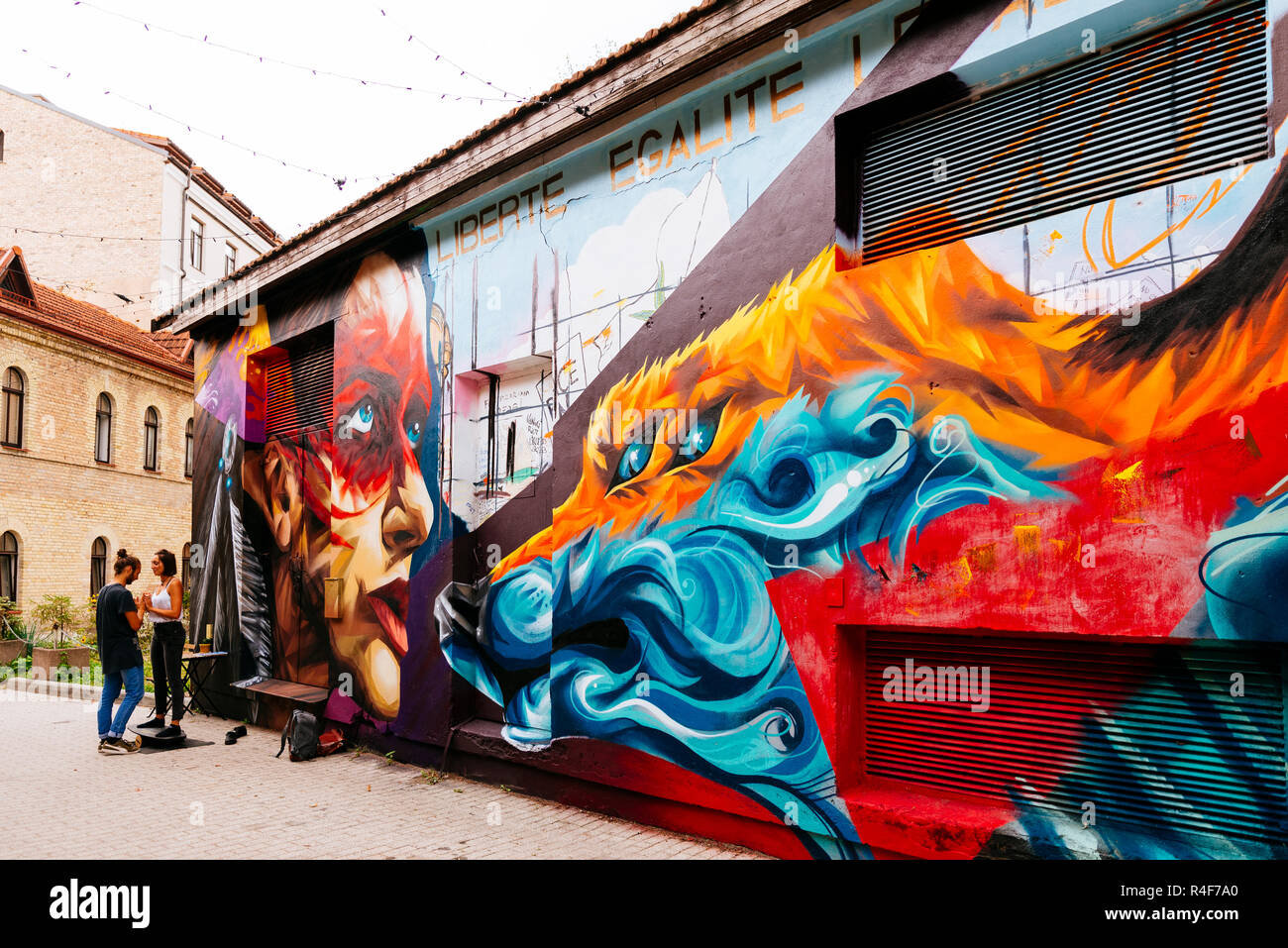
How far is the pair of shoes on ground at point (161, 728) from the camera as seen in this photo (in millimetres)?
8391

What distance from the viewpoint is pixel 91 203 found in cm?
2255

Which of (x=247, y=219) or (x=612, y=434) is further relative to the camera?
(x=247, y=219)

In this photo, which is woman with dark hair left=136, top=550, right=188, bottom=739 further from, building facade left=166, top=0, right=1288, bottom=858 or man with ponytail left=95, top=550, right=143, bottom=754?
building facade left=166, top=0, right=1288, bottom=858

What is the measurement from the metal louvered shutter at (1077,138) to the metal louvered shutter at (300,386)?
6750mm

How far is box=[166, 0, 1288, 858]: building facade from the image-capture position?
3.67m

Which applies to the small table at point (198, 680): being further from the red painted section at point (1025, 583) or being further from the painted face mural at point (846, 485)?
the red painted section at point (1025, 583)

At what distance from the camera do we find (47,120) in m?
22.3

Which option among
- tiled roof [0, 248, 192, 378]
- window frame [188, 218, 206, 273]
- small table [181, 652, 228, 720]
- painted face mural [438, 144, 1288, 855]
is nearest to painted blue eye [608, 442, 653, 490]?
painted face mural [438, 144, 1288, 855]

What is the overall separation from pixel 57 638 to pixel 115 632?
11.4 m

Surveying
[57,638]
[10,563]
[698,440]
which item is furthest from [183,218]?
[698,440]

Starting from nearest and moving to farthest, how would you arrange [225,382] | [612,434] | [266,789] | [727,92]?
[727,92] → [612,434] → [266,789] → [225,382]
